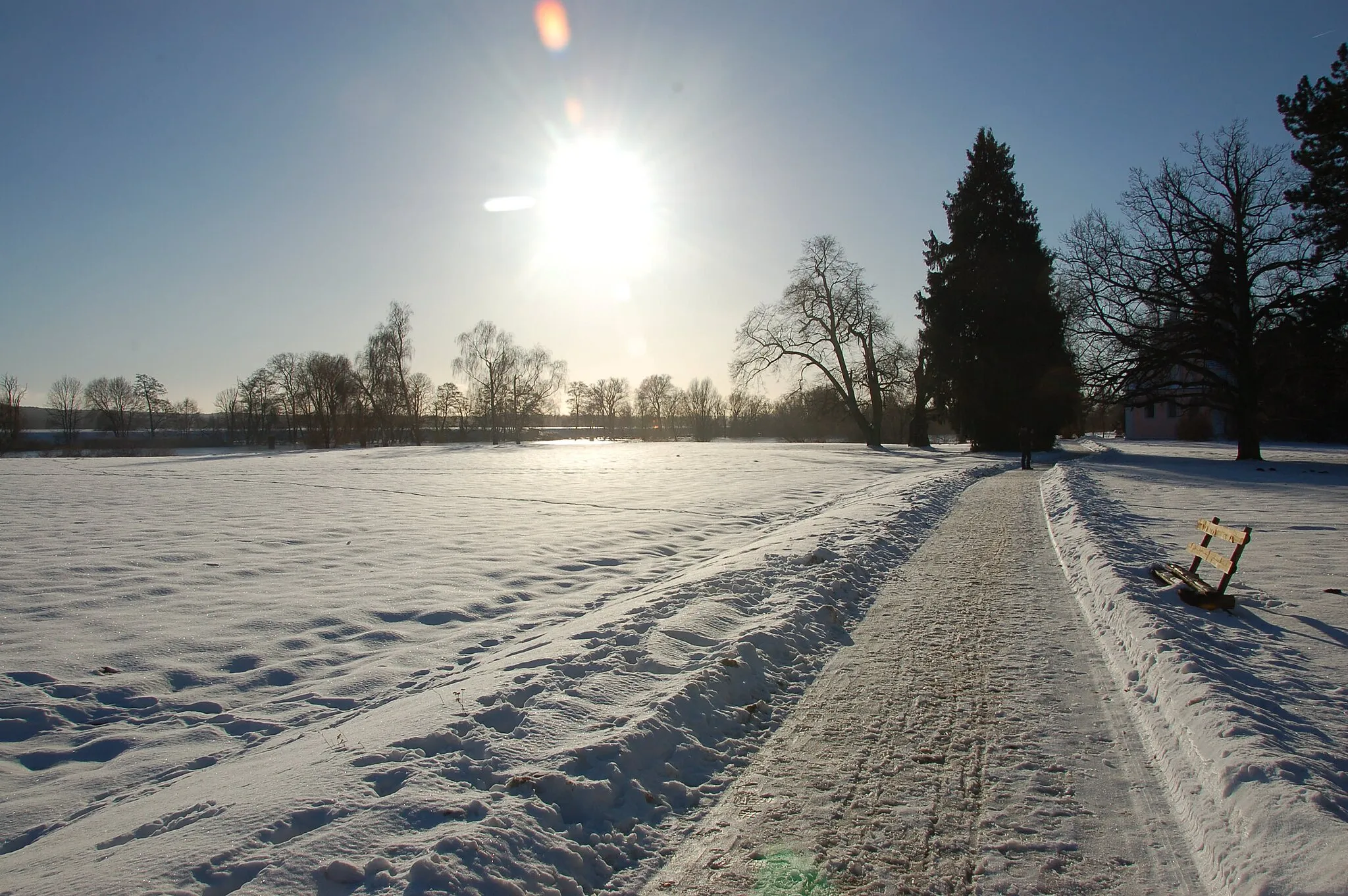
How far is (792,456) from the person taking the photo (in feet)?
109

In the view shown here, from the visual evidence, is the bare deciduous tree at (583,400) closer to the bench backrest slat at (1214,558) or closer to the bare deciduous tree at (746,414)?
the bare deciduous tree at (746,414)

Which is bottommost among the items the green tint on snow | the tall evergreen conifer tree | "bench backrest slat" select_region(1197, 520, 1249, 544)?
the green tint on snow

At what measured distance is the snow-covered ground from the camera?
9.39ft

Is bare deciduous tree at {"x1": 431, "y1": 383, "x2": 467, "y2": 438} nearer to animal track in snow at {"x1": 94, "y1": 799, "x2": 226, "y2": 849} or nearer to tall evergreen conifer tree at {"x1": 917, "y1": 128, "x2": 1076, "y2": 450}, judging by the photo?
tall evergreen conifer tree at {"x1": 917, "y1": 128, "x2": 1076, "y2": 450}

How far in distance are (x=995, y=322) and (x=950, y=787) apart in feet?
124

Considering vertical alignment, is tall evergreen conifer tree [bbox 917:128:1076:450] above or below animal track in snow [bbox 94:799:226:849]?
above

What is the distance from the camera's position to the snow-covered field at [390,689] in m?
2.93

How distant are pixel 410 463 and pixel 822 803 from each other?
104ft

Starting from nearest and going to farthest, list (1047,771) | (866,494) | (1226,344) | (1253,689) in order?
(1047,771), (1253,689), (866,494), (1226,344)

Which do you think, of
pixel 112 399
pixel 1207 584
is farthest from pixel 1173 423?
pixel 112 399

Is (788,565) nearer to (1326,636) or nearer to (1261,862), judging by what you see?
(1326,636)

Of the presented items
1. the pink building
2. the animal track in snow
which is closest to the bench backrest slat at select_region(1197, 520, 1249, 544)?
the animal track in snow

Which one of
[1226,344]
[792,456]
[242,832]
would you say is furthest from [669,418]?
[242,832]


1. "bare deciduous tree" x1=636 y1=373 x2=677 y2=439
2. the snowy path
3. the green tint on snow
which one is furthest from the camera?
"bare deciduous tree" x1=636 y1=373 x2=677 y2=439
